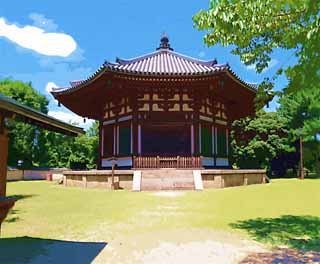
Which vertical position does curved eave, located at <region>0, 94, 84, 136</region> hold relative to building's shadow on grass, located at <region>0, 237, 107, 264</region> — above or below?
above

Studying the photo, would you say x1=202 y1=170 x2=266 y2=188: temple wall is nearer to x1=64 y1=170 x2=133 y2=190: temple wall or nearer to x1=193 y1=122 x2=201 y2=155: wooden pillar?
x1=193 y1=122 x2=201 y2=155: wooden pillar

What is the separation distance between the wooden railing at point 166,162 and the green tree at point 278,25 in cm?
1112

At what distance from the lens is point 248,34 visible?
5.26 metres

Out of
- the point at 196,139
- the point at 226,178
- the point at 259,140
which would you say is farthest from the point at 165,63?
the point at 259,140

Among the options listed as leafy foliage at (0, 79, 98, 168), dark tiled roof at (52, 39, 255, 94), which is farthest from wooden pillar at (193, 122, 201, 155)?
leafy foliage at (0, 79, 98, 168)

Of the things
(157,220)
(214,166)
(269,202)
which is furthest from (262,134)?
(157,220)

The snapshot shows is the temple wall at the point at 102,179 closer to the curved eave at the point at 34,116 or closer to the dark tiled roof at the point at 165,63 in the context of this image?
the dark tiled roof at the point at 165,63

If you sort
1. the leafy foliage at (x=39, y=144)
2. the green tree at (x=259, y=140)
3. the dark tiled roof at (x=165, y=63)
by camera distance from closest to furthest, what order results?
the dark tiled roof at (x=165, y=63)
the green tree at (x=259, y=140)
the leafy foliage at (x=39, y=144)

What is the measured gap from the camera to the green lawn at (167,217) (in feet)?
22.5

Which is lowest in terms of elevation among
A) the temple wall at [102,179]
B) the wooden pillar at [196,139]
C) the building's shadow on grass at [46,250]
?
the building's shadow on grass at [46,250]

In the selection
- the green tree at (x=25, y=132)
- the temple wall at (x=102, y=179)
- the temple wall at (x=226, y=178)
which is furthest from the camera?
the green tree at (x=25, y=132)

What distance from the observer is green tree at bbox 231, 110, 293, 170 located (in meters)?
27.4

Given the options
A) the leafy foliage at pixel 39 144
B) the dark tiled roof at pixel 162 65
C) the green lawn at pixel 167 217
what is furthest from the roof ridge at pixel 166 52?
the leafy foliage at pixel 39 144

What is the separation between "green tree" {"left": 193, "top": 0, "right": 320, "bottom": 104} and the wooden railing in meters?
11.1
